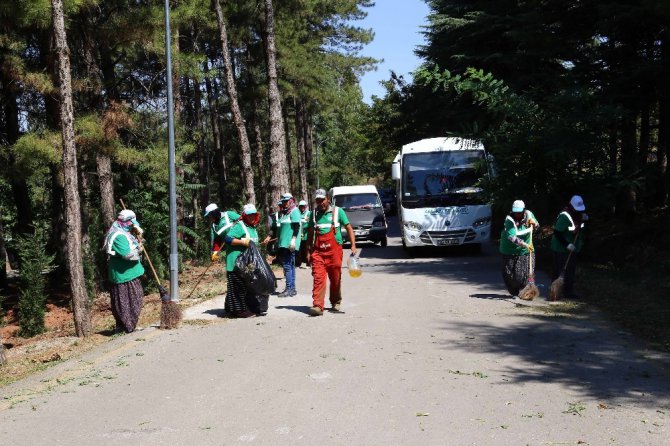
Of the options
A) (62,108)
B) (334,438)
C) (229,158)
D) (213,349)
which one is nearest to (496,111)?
(62,108)

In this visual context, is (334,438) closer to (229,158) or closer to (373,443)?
(373,443)

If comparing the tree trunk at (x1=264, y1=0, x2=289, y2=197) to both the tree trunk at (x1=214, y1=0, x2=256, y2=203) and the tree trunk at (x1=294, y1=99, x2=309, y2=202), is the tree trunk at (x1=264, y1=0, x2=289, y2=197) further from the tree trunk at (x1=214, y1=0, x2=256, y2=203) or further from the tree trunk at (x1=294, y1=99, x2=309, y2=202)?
the tree trunk at (x1=294, y1=99, x2=309, y2=202)

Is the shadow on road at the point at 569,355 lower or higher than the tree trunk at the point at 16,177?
lower

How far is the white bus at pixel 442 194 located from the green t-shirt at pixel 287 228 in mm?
7145

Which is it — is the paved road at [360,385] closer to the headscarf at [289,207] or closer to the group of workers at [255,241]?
the group of workers at [255,241]

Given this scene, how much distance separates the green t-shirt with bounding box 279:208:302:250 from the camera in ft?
42.4

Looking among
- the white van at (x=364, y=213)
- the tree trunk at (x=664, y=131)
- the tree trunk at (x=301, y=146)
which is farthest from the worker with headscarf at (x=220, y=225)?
the tree trunk at (x=301, y=146)

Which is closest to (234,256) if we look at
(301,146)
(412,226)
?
(412,226)

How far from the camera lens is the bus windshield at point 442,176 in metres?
20.1

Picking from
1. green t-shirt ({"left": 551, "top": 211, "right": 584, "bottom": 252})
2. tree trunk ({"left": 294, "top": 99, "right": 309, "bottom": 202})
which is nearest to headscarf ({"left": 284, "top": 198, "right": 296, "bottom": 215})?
green t-shirt ({"left": 551, "top": 211, "right": 584, "bottom": 252})

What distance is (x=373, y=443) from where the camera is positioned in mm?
→ 5324

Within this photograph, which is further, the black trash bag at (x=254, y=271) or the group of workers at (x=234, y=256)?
the black trash bag at (x=254, y=271)

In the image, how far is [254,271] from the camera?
11.0m

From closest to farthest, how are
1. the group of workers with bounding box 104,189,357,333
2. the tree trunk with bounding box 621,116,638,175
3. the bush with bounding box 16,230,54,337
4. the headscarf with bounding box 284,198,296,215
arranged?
the group of workers with bounding box 104,189,357,333 < the headscarf with bounding box 284,198,296,215 < the tree trunk with bounding box 621,116,638,175 < the bush with bounding box 16,230,54,337
